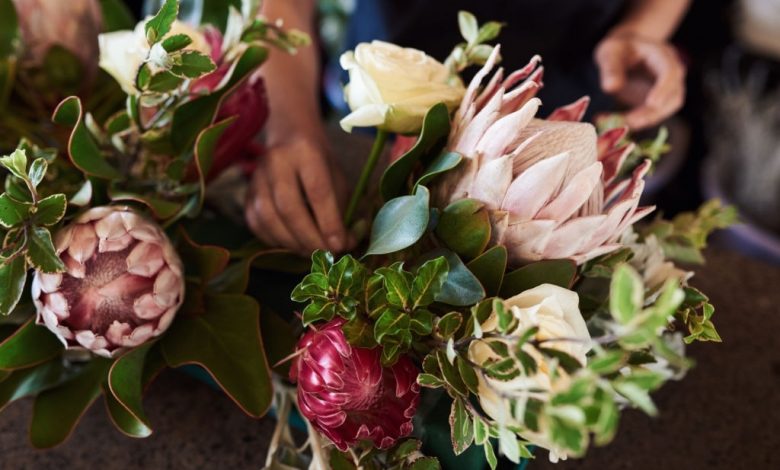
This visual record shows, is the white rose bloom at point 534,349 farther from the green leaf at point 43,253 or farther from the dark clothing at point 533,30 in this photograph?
the dark clothing at point 533,30

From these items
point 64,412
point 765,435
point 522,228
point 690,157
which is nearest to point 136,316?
point 64,412

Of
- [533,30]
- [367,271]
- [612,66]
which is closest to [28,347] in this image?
[367,271]

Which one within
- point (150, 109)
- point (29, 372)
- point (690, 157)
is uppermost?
point (150, 109)

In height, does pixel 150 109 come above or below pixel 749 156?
above

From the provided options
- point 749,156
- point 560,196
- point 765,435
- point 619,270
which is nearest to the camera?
point 619,270

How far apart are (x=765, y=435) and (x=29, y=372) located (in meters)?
0.62

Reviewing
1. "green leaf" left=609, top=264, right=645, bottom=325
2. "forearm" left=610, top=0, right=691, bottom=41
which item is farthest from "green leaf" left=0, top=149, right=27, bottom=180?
"forearm" left=610, top=0, right=691, bottom=41

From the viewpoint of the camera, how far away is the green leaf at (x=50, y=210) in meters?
0.43

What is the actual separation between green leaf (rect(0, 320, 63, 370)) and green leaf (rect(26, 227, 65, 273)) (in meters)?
0.08

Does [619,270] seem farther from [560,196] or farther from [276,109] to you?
[276,109]

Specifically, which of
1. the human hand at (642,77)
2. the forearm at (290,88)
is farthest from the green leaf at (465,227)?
the human hand at (642,77)

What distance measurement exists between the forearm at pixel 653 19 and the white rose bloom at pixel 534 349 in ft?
2.35

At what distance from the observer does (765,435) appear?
2.13 feet

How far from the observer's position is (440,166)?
449mm
